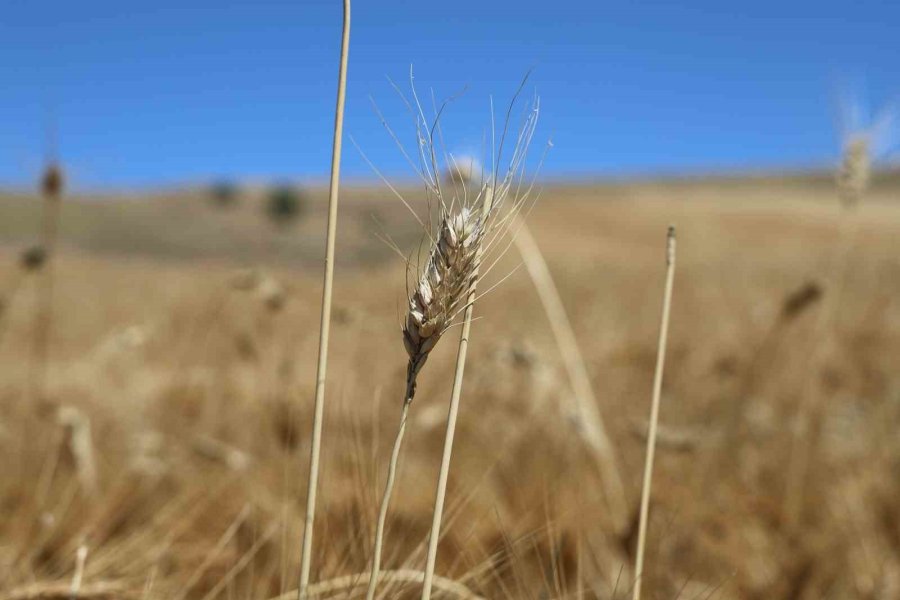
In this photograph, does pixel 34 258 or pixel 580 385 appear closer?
pixel 580 385

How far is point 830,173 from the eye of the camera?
161cm

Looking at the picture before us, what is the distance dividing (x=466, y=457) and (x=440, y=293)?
5.48 ft

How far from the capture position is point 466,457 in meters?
2.06

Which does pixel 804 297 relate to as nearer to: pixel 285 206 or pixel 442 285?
pixel 442 285

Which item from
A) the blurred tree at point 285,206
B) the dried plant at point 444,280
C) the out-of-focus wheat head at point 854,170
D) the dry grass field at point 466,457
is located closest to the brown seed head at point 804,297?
the dry grass field at point 466,457

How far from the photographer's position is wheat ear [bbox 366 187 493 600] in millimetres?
430

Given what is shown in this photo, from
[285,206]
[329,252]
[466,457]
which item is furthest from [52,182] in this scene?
[285,206]

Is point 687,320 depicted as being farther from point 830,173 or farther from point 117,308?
point 117,308

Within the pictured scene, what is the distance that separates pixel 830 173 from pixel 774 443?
126 cm

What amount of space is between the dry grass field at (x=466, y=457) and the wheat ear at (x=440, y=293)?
5 centimetres

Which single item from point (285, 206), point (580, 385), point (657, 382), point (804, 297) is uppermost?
point (285, 206)

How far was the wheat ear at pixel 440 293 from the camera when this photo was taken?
430 millimetres

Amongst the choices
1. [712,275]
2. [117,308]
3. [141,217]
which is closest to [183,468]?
[117,308]

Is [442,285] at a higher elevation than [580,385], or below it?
higher
